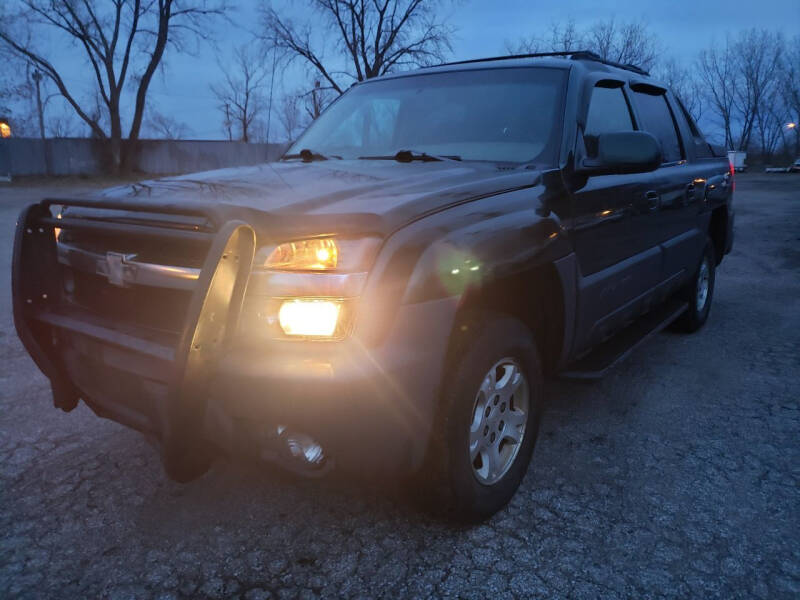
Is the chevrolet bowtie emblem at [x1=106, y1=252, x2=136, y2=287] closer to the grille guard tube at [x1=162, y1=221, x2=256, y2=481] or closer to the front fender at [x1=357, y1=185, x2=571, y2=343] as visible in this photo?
the grille guard tube at [x1=162, y1=221, x2=256, y2=481]

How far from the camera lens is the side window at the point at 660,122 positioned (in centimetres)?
405

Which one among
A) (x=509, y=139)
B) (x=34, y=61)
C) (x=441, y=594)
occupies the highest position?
(x=34, y=61)

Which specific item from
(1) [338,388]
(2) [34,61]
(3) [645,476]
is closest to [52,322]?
(1) [338,388]

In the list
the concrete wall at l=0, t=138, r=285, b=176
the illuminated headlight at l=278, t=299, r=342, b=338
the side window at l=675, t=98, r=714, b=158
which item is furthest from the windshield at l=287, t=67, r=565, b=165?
the concrete wall at l=0, t=138, r=285, b=176

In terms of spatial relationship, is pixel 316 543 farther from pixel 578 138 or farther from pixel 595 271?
pixel 578 138

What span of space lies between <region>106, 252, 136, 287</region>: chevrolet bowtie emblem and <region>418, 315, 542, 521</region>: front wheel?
45.9 inches

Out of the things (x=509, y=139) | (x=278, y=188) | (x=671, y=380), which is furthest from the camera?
(x=671, y=380)

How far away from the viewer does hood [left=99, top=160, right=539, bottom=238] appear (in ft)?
6.71

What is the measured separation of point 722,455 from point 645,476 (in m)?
0.48

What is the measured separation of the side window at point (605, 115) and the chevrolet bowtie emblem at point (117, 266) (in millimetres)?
2136

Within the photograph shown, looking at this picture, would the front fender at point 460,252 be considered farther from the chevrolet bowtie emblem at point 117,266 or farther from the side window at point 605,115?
the chevrolet bowtie emblem at point 117,266

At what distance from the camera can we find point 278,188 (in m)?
2.42

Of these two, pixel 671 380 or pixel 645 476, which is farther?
pixel 671 380

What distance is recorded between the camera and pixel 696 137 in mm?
4980
